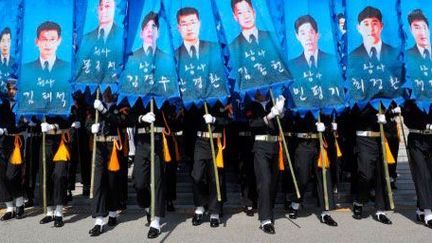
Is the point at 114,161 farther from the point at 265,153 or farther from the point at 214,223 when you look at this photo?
the point at 265,153

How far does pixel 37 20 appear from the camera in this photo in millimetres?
6887

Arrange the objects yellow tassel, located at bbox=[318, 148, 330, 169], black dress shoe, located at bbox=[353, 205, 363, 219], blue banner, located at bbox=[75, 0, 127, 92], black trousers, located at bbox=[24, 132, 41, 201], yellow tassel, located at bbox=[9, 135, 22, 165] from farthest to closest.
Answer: black trousers, located at bbox=[24, 132, 41, 201]
yellow tassel, located at bbox=[9, 135, 22, 165]
black dress shoe, located at bbox=[353, 205, 363, 219]
yellow tassel, located at bbox=[318, 148, 330, 169]
blue banner, located at bbox=[75, 0, 127, 92]

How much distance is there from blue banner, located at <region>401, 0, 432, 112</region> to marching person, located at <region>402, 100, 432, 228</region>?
346 mm

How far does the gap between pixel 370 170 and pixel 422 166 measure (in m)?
0.73

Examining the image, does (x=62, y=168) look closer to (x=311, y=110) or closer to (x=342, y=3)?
(x=311, y=110)

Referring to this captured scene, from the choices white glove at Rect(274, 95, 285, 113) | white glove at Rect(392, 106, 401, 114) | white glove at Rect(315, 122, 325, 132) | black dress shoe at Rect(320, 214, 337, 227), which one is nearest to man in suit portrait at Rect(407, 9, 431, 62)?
white glove at Rect(392, 106, 401, 114)

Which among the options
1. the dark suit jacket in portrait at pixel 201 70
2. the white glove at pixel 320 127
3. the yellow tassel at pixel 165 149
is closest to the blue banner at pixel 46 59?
the yellow tassel at pixel 165 149

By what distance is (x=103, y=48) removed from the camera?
6668mm

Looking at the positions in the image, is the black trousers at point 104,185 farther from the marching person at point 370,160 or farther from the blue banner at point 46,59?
the marching person at point 370,160

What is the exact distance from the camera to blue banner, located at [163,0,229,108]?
6.57 metres

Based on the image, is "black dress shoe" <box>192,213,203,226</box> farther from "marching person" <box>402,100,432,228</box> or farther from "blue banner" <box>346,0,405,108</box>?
"marching person" <box>402,100,432,228</box>

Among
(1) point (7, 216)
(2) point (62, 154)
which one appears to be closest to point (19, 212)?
(1) point (7, 216)

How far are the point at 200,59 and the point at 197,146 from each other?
1260 mm

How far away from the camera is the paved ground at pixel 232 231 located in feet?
20.1
